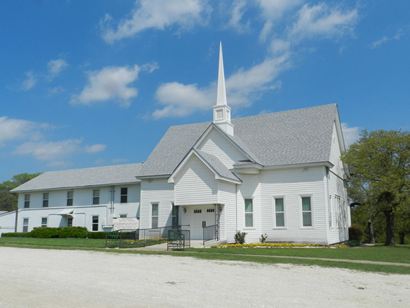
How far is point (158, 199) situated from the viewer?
31.5 metres

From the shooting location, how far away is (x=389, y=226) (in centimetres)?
2983

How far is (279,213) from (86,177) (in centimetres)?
2381

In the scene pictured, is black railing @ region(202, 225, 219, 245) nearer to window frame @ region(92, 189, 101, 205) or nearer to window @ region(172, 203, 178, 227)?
window @ region(172, 203, 178, 227)

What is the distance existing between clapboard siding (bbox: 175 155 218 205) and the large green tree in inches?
3318

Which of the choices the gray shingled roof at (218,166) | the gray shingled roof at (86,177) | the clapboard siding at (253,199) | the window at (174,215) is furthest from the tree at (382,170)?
the gray shingled roof at (86,177)

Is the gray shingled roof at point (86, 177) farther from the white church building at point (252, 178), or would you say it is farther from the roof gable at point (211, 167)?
the roof gable at point (211, 167)

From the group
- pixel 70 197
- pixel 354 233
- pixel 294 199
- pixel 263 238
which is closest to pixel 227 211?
pixel 263 238

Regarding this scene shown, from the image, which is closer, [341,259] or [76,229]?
[341,259]

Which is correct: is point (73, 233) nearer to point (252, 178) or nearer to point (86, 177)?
point (86, 177)

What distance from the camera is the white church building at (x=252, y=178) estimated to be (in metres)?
26.8

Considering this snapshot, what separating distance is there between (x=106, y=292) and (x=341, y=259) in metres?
11.6

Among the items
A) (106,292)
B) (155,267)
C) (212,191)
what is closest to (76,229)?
(212,191)

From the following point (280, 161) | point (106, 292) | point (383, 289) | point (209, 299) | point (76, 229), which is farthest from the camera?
point (76, 229)

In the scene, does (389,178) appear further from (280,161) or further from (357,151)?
(280,161)
